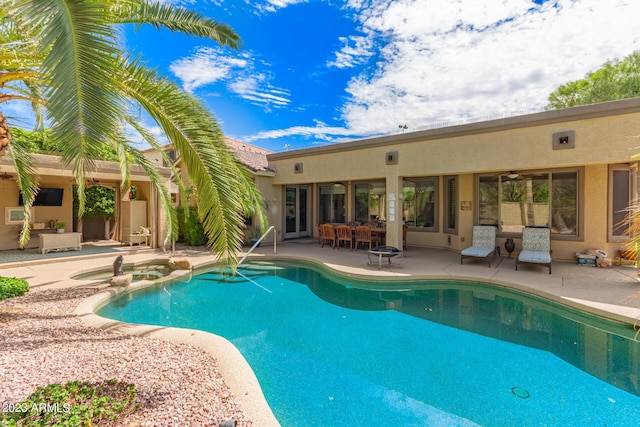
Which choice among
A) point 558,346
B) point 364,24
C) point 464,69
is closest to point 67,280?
point 558,346

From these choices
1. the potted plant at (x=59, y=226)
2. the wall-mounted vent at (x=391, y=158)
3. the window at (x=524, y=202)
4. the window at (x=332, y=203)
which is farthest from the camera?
the window at (x=332, y=203)

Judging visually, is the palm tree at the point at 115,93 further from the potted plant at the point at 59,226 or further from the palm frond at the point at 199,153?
the potted plant at the point at 59,226

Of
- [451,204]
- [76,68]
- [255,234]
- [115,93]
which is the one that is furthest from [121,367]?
[451,204]

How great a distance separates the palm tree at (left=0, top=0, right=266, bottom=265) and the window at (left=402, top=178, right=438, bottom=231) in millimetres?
10490

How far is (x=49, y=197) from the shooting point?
1518 centimetres

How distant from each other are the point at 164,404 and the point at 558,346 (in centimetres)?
684

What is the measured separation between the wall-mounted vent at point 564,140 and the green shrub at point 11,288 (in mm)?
15442

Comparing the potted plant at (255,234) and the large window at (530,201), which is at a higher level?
the large window at (530,201)

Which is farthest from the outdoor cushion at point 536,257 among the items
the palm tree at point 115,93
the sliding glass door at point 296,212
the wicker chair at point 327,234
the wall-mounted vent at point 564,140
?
the sliding glass door at point 296,212

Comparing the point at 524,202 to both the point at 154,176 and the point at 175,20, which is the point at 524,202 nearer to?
the point at 175,20

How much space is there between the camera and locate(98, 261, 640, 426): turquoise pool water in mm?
4117

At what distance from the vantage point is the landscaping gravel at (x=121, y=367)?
3.34 m

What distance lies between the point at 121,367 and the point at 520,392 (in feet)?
19.1

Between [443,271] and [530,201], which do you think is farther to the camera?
[530,201]
